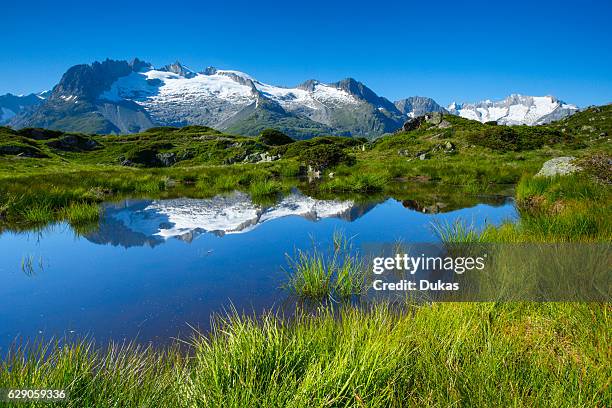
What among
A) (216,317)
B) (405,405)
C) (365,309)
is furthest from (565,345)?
(216,317)

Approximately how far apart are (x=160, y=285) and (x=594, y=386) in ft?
22.5

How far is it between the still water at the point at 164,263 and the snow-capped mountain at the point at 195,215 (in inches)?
2.4

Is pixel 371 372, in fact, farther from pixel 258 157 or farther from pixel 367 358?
pixel 258 157

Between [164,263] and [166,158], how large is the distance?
255 feet

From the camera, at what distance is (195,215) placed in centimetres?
1489

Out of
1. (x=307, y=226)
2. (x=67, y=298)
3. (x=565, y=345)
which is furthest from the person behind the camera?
(x=307, y=226)

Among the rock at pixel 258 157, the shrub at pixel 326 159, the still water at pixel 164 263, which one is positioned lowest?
the still water at pixel 164 263

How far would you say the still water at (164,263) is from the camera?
5555mm

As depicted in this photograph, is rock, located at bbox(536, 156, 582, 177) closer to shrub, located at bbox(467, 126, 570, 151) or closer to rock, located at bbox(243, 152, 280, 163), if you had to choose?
shrub, located at bbox(467, 126, 570, 151)

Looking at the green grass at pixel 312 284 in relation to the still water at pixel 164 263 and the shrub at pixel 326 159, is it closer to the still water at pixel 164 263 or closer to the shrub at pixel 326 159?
the still water at pixel 164 263

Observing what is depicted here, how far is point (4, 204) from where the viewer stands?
1405cm

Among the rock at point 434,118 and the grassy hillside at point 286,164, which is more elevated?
the rock at point 434,118

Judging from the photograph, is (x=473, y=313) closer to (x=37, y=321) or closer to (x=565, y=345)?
(x=565, y=345)

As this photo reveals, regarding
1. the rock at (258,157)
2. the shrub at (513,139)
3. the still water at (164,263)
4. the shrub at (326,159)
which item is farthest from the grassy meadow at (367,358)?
the rock at (258,157)
